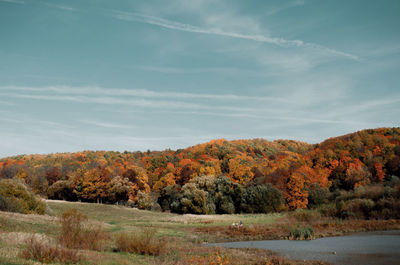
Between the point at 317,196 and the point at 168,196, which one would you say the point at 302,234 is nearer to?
the point at 317,196

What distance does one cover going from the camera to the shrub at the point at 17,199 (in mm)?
38156

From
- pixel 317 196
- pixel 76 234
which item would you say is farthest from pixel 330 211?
pixel 76 234

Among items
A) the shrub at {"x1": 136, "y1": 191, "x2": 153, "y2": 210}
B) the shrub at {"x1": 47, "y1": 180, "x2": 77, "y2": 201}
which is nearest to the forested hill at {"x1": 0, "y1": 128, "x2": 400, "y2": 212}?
the shrub at {"x1": 47, "y1": 180, "x2": 77, "y2": 201}

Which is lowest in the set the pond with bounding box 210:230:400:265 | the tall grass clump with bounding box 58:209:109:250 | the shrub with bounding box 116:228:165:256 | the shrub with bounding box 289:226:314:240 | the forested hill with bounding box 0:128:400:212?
the shrub with bounding box 289:226:314:240

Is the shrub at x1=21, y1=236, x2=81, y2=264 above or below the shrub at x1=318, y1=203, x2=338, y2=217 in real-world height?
above

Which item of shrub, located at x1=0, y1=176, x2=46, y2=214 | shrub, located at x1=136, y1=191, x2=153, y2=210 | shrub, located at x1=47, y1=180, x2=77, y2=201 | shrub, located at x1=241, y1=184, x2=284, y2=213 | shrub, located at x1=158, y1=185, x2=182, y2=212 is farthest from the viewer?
shrub, located at x1=47, y1=180, x2=77, y2=201

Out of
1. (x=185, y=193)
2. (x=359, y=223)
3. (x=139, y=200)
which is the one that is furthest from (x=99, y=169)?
(x=359, y=223)

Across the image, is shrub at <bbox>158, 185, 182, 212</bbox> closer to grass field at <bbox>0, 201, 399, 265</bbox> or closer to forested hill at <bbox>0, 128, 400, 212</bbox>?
forested hill at <bbox>0, 128, 400, 212</bbox>

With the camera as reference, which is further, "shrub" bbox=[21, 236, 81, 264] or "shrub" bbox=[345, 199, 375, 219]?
"shrub" bbox=[345, 199, 375, 219]

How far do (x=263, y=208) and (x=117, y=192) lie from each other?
134ft

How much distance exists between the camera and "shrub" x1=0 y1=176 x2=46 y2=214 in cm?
3816

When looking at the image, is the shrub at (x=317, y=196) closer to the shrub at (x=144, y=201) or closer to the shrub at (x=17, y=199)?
the shrub at (x=144, y=201)

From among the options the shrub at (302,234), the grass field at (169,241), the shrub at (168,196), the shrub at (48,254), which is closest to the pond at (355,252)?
the grass field at (169,241)

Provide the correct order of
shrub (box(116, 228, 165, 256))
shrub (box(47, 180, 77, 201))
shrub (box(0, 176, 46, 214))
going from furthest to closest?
1. shrub (box(47, 180, 77, 201))
2. shrub (box(0, 176, 46, 214))
3. shrub (box(116, 228, 165, 256))
